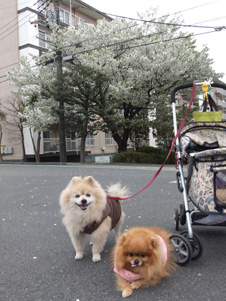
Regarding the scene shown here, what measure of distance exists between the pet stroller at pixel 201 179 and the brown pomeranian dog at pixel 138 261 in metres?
0.38

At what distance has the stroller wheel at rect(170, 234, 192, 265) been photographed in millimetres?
2312

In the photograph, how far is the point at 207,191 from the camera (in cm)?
253

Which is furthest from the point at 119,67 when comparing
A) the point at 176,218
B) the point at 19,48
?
the point at 176,218

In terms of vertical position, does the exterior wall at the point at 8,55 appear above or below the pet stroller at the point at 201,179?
above

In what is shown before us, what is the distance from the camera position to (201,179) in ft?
8.53

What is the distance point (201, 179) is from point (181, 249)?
74cm

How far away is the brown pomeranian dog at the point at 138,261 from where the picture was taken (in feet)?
6.63

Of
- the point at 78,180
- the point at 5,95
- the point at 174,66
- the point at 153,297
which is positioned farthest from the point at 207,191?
the point at 5,95

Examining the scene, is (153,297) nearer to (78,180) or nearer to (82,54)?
(78,180)

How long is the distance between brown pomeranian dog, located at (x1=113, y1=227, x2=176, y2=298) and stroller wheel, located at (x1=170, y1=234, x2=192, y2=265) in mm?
259

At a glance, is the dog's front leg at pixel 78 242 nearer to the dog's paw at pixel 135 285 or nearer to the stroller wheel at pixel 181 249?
the dog's paw at pixel 135 285

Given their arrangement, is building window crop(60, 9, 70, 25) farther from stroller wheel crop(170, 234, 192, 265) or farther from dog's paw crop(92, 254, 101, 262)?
stroller wheel crop(170, 234, 192, 265)

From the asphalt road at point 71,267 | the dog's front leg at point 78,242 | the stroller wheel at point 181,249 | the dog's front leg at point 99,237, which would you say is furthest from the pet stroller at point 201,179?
the dog's front leg at point 78,242

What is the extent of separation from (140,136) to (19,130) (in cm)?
1173
